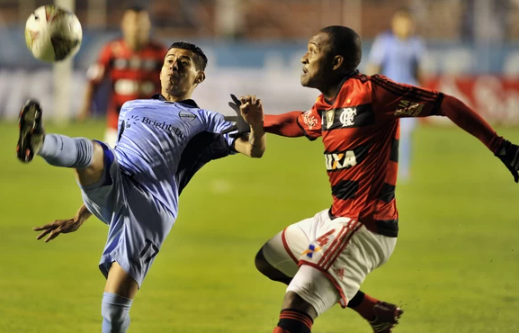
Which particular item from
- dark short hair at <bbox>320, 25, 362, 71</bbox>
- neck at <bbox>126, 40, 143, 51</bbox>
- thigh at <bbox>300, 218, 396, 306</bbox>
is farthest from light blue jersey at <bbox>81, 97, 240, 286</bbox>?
neck at <bbox>126, 40, 143, 51</bbox>

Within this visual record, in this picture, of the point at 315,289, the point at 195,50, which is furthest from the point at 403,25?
the point at 315,289

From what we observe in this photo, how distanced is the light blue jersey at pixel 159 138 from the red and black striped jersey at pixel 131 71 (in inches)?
209

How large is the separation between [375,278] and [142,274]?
338 cm

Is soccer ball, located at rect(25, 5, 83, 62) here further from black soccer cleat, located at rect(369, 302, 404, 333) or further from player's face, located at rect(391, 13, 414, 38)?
player's face, located at rect(391, 13, 414, 38)

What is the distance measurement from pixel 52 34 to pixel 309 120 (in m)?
1.68

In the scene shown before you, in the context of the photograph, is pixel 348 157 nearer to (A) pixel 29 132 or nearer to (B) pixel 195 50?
(B) pixel 195 50

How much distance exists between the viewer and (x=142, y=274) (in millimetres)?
5094

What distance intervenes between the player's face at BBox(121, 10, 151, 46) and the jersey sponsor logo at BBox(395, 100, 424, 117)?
20.5 feet

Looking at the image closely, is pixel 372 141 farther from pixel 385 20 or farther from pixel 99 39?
pixel 385 20

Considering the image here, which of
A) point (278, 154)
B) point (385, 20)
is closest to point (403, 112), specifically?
point (278, 154)

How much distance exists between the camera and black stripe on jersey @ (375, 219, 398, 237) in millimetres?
4910

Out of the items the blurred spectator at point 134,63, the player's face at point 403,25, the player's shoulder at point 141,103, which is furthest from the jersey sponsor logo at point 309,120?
the player's face at point 403,25

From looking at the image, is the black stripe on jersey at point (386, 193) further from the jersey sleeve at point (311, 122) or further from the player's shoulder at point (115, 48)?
the player's shoulder at point (115, 48)

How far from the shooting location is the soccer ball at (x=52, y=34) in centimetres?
558
